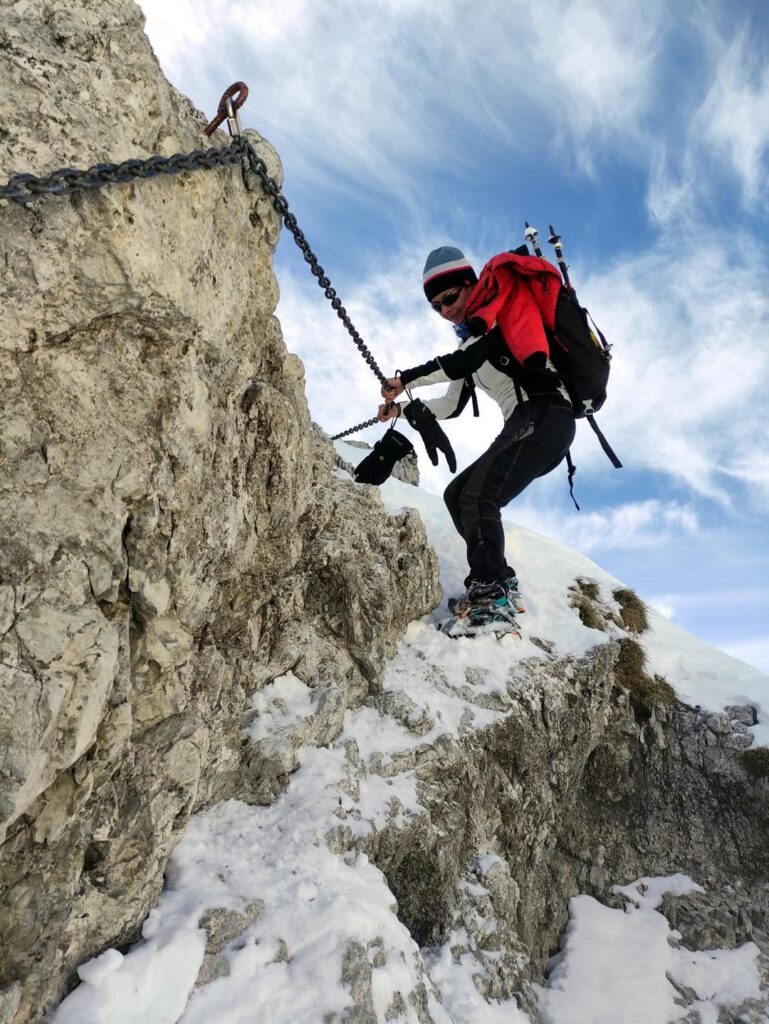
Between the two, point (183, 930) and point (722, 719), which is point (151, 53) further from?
point (722, 719)

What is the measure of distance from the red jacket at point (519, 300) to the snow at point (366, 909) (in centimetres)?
262

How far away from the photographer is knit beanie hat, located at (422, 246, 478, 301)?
7344mm

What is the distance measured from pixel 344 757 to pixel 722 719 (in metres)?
5.93

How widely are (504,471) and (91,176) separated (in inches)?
204

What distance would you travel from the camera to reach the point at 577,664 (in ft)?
25.6

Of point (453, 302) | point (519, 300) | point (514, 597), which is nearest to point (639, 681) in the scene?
point (514, 597)

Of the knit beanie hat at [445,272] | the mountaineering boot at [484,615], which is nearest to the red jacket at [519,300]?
the knit beanie hat at [445,272]

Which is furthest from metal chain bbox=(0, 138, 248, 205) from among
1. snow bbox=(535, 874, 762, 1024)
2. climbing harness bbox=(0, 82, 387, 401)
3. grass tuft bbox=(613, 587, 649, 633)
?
grass tuft bbox=(613, 587, 649, 633)

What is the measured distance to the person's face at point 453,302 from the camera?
7.41 m

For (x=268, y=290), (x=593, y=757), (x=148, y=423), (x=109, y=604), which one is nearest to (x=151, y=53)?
(x=268, y=290)

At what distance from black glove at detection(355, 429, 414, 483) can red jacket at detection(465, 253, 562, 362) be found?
1.83m

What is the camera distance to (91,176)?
3.09 m

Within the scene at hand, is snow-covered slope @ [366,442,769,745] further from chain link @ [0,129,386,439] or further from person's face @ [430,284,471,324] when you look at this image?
chain link @ [0,129,386,439]

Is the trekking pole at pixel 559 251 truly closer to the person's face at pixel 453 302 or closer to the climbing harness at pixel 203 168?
the person's face at pixel 453 302
